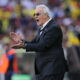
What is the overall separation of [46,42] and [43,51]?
161 millimetres

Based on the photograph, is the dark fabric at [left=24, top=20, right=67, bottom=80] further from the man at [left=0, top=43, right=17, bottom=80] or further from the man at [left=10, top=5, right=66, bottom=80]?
the man at [left=0, top=43, right=17, bottom=80]

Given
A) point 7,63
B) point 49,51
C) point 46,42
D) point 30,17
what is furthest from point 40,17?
point 30,17

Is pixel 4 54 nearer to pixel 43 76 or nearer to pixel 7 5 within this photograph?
pixel 43 76

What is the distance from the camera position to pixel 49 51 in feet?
20.1

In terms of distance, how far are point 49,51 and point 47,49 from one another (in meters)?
0.04

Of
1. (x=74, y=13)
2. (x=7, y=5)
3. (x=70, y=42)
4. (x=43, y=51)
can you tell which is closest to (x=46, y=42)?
(x=43, y=51)

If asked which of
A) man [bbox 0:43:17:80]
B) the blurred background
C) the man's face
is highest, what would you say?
the blurred background

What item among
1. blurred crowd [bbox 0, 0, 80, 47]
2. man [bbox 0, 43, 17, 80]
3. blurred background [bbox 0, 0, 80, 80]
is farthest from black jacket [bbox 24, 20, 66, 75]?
blurred crowd [bbox 0, 0, 80, 47]

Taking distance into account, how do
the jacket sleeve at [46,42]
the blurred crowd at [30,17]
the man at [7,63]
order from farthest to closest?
the blurred crowd at [30,17]
the man at [7,63]
the jacket sleeve at [46,42]

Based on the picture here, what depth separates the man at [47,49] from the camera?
6078 mm

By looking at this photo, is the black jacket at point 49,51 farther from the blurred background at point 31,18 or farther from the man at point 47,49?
the blurred background at point 31,18

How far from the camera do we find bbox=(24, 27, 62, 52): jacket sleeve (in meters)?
6.05

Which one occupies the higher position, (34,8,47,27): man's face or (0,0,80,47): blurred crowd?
(0,0,80,47): blurred crowd

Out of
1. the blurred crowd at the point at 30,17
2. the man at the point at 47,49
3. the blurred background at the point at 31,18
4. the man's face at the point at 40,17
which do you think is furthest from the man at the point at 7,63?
the blurred crowd at the point at 30,17
